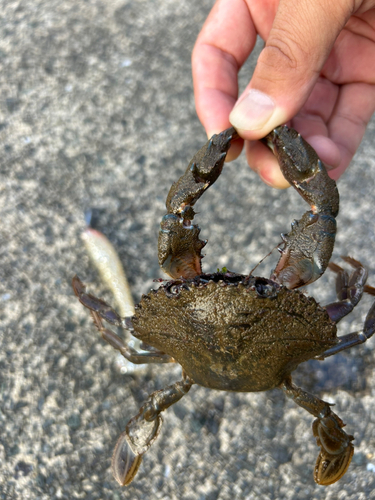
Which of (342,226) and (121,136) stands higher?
(121,136)

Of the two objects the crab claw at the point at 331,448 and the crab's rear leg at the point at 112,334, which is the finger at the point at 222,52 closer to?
the crab's rear leg at the point at 112,334

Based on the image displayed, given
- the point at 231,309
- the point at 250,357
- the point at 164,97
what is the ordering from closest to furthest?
the point at 231,309 → the point at 250,357 → the point at 164,97

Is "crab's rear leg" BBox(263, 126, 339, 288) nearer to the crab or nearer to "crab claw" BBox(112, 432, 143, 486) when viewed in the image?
the crab

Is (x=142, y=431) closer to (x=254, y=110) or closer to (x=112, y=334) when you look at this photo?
(x=112, y=334)

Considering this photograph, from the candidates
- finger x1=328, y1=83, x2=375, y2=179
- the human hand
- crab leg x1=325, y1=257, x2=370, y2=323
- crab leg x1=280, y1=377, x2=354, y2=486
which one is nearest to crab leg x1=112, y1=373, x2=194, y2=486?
crab leg x1=280, y1=377, x2=354, y2=486

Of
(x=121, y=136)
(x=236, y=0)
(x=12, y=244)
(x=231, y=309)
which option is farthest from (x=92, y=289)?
(x=236, y=0)

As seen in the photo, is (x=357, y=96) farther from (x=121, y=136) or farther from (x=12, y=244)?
(x=12, y=244)

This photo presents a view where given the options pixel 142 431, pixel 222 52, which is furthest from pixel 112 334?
pixel 222 52
